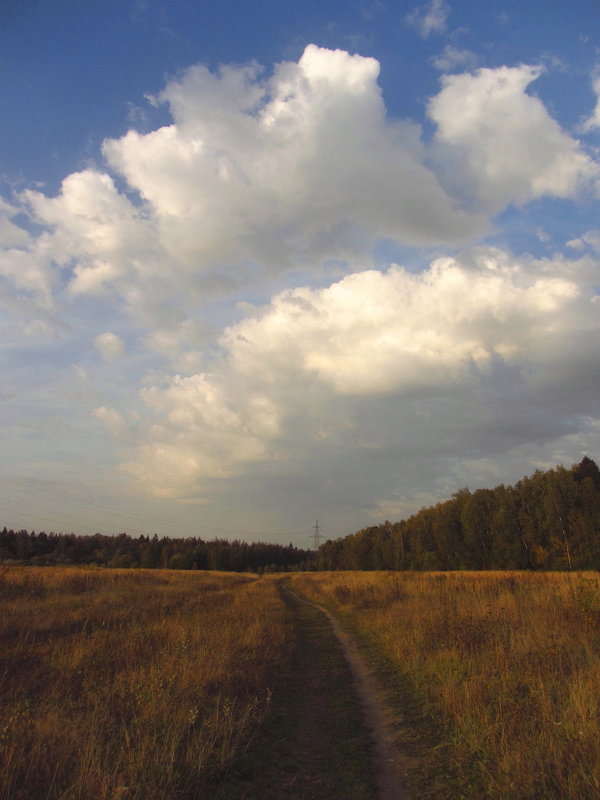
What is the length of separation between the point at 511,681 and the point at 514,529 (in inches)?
2625

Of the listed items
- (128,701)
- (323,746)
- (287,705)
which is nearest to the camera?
(323,746)

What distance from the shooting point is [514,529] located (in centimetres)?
6519

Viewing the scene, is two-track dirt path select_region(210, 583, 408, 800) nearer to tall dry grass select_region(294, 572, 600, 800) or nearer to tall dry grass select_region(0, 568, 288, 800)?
tall dry grass select_region(0, 568, 288, 800)

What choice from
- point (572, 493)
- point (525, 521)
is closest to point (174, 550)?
point (525, 521)

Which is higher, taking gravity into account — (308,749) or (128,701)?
(128,701)

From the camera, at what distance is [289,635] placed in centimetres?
1248

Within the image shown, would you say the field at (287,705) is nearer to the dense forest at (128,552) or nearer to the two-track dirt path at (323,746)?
the two-track dirt path at (323,746)

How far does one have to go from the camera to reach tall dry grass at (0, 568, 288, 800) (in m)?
4.16

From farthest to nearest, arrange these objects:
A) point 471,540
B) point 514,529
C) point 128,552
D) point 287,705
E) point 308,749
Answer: point 128,552, point 471,540, point 514,529, point 287,705, point 308,749

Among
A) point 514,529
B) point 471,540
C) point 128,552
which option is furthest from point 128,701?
point 128,552

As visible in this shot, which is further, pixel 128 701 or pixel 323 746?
pixel 128 701

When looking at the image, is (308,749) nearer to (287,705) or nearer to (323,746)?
(323,746)

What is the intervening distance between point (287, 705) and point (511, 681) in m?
3.54

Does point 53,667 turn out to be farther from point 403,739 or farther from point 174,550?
point 174,550
